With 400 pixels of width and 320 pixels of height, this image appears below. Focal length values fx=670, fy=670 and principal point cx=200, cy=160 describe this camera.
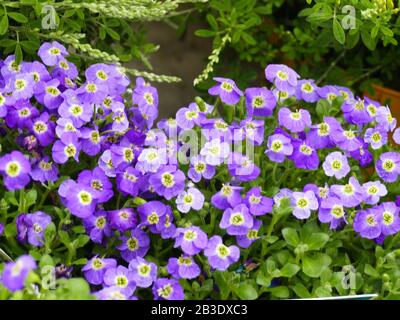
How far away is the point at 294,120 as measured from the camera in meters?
1.22

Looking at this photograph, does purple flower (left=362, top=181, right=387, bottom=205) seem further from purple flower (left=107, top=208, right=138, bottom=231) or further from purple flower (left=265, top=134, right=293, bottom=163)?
purple flower (left=107, top=208, right=138, bottom=231)

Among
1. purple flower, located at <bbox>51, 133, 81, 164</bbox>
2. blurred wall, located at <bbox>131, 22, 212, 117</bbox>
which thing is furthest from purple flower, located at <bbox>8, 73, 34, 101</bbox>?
blurred wall, located at <bbox>131, 22, 212, 117</bbox>

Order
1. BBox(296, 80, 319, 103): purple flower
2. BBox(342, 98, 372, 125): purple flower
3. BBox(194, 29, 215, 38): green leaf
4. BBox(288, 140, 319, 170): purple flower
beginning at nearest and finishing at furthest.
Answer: BBox(288, 140, 319, 170): purple flower, BBox(342, 98, 372, 125): purple flower, BBox(296, 80, 319, 103): purple flower, BBox(194, 29, 215, 38): green leaf

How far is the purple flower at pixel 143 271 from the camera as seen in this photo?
3.46 ft

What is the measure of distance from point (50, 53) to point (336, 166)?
561 mm

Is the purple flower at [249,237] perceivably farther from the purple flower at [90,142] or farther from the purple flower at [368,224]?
the purple flower at [90,142]

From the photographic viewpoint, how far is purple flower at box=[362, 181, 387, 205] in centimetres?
115

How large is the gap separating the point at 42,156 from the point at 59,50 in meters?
0.21

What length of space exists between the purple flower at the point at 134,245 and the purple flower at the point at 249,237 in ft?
0.51

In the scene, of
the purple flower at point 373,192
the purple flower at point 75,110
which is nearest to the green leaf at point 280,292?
the purple flower at point 373,192

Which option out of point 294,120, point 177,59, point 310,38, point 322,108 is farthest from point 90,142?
point 177,59

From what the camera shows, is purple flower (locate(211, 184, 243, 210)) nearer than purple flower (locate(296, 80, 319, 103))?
Yes

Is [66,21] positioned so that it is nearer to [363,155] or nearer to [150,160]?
[150,160]

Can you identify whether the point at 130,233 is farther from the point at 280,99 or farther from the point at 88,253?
the point at 280,99
